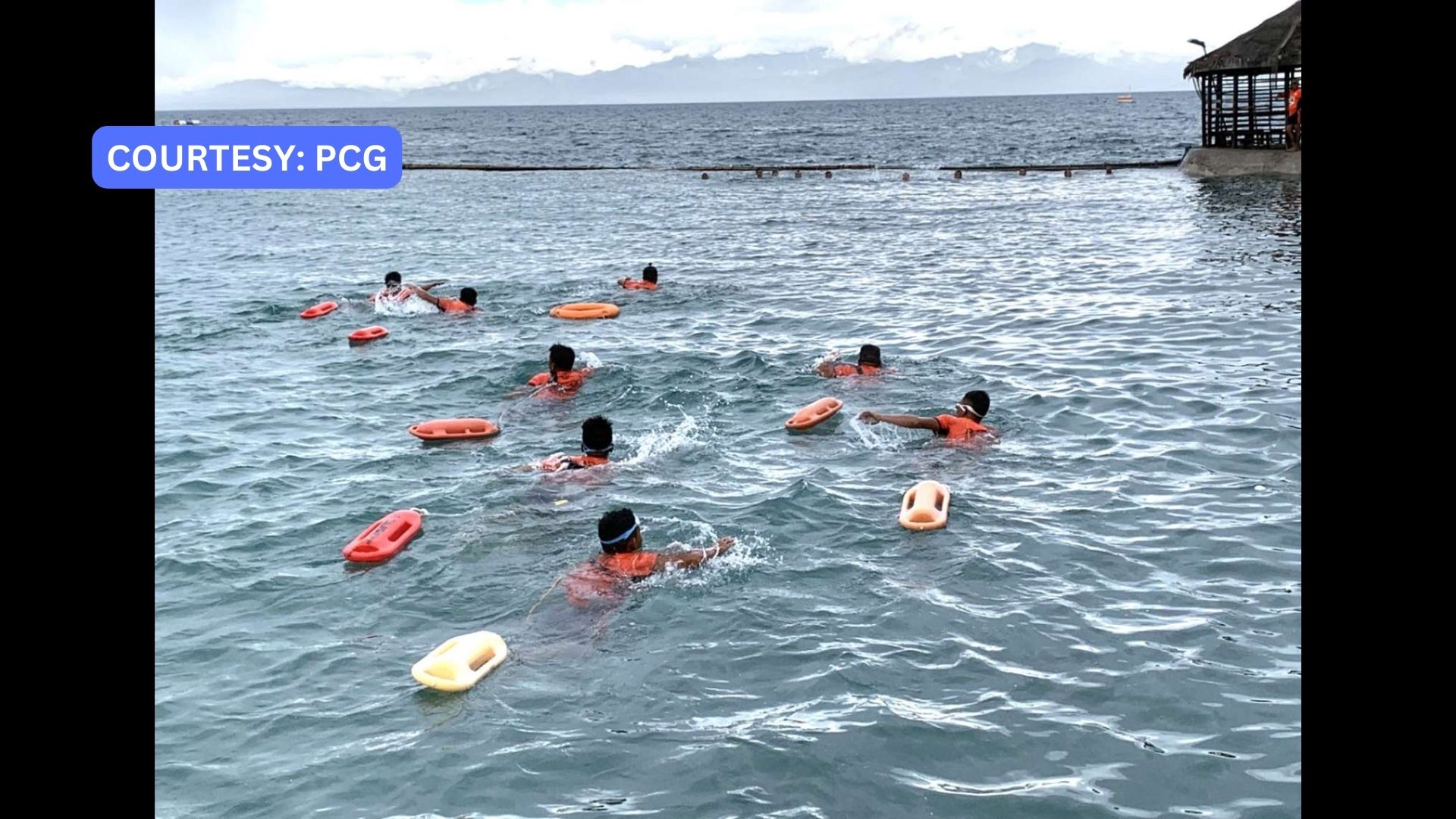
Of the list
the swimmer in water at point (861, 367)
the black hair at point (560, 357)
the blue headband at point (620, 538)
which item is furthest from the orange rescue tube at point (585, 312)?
the blue headband at point (620, 538)

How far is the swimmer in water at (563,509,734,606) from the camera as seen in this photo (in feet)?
33.7

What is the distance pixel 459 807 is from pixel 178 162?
16.7ft

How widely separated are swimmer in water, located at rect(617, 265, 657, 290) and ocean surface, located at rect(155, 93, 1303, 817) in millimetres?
332

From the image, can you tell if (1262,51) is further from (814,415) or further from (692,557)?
(692,557)

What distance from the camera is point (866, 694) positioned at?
8875 mm

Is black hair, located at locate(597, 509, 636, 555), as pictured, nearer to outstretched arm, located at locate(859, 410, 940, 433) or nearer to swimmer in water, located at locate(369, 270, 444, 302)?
outstretched arm, located at locate(859, 410, 940, 433)

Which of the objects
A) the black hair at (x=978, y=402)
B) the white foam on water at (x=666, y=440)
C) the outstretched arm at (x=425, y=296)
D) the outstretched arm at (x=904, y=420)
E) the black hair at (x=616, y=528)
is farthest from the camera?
the outstretched arm at (x=425, y=296)

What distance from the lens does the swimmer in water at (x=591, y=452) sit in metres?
13.2

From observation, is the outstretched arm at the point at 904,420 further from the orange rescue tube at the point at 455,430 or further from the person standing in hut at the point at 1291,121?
the person standing in hut at the point at 1291,121

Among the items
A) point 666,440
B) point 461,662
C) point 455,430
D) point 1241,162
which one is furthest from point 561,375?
point 1241,162

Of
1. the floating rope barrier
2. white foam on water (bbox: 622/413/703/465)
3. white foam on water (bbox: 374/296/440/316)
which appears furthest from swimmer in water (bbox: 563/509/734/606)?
the floating rope barrier

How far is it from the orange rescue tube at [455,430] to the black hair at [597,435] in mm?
2420

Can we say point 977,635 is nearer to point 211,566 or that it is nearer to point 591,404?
point 211,566

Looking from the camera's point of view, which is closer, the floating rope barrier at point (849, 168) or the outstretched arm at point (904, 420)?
the outstretched arm at point (904, 420)
